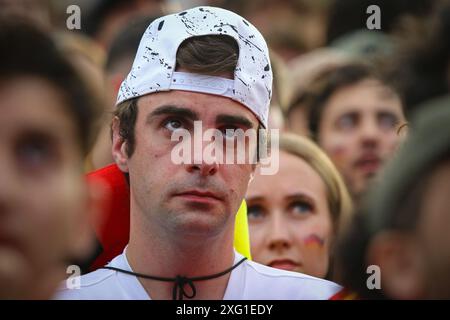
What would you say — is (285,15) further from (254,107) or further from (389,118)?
(254,107)

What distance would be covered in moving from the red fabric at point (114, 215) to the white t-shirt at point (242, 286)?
127 millimetres

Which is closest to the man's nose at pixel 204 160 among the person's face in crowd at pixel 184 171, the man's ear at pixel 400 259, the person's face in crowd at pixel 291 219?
the person's face in crowd at pixel 184 171

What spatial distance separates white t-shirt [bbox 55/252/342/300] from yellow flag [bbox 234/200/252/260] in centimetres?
16

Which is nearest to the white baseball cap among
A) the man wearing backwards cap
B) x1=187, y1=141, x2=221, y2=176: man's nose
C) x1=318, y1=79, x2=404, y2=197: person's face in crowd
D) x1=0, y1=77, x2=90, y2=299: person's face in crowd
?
the man wearing backwards cap

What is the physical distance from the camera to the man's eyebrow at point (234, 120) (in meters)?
2.86

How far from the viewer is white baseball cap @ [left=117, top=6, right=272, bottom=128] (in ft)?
9.38

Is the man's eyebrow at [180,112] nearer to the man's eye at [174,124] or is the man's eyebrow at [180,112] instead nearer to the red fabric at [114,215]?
the man's eye at [174,124]

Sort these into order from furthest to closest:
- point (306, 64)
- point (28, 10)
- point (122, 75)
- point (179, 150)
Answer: point (306, 64) < point (122, 75) < point (28, 10) < point (179, 150)

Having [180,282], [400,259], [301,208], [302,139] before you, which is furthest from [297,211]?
[400,259]

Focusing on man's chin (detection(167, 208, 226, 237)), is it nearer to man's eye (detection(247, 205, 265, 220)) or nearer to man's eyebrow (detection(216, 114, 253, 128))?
man's eyebrow (detection(216, 114, 253, 128))

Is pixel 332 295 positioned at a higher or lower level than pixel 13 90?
lower
